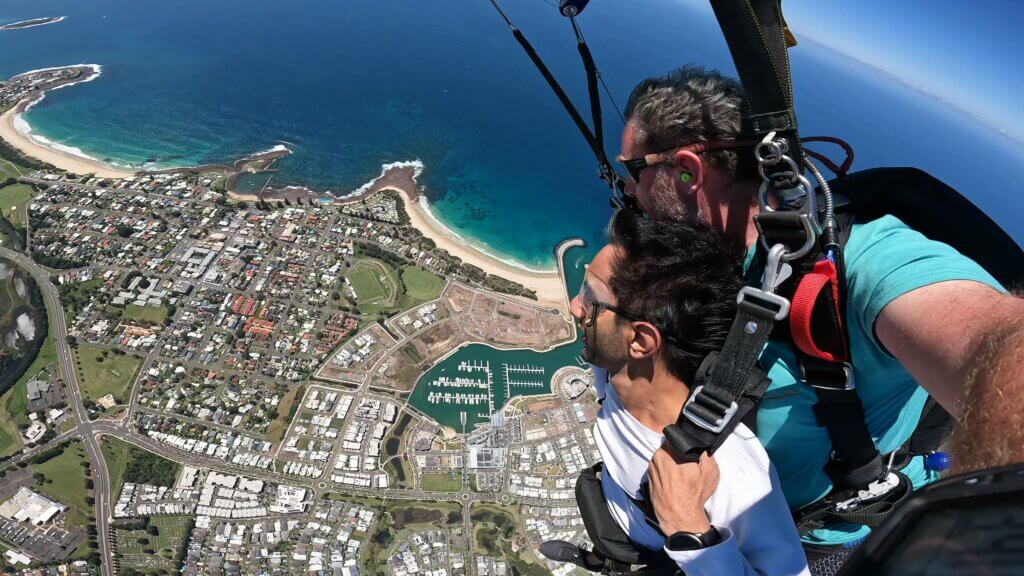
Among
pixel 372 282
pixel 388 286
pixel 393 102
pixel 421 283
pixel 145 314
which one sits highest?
pixel 393 102

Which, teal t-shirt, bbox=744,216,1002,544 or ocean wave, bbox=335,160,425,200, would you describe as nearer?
teal t-shirt, bbox=744,216,1002,544

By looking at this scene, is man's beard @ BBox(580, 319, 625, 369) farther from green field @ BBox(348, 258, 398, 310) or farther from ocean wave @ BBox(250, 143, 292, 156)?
ocean wave @ BBox(250, 143, 292, 156)

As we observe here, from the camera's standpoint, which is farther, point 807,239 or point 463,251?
point 463,251

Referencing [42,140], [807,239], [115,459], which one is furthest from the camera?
[42,140]

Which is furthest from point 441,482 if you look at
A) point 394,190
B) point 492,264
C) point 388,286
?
point 394,190

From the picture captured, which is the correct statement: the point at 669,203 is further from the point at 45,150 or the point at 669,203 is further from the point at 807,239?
the point at 45,150

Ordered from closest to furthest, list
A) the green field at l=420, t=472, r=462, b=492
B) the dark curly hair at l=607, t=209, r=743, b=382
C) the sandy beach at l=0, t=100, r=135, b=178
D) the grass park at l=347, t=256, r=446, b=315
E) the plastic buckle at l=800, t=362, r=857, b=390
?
1. the plastic buckle at l=800, t=362, r=857, b=390
2. the dark curly hair at l=607, t=209, r=743, b=382
3. the green field at l=420, t=472, r=462, b=492
4. the grass park at l=347, t=256, r=446, b=315
5. the sandy beach at l=0, t=100, r=135, b=178

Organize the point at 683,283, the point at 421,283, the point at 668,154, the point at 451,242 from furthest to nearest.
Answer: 1. the point at 451,242
2. the point at 421,283
3. the point at 668,154
4. the point at 683,283

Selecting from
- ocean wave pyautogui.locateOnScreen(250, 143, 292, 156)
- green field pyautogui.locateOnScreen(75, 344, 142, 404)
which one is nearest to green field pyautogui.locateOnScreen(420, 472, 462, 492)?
green field pyautogui.locateOnScreen(75, 344, 142, 404)
